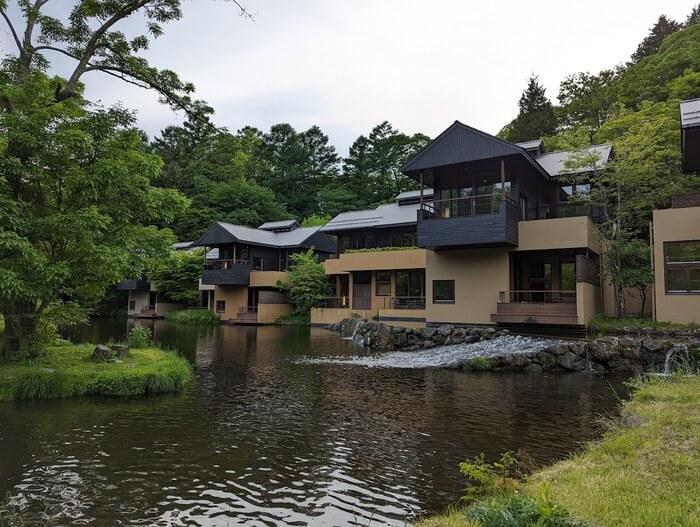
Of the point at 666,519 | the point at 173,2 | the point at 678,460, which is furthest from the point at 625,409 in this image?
the point at 173,2

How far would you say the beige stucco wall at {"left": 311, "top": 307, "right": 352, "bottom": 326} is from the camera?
30.4m

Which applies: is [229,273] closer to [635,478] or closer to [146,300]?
[146,300]

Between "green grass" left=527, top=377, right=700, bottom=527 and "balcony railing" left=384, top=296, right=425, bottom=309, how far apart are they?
64.3 feet

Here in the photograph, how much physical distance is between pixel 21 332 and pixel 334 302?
2210 cm

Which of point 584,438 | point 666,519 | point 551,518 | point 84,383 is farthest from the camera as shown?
point 84,383

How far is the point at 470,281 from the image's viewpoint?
2130cm

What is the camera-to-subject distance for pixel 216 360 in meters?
16.4

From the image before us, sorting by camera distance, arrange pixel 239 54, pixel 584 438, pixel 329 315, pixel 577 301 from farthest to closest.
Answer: pixel 329 315
pixel 577 301
pixel 239 54
pixel 584 438

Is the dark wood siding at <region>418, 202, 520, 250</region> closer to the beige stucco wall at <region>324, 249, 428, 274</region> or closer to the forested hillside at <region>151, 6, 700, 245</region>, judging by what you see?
the forested hillside at <region>151, 6, 700, 245</region>

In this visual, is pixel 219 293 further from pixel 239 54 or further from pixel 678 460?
pixel 678 460

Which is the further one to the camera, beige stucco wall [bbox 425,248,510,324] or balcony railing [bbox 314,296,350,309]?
balcony railing [bbox 314,296,350,309]

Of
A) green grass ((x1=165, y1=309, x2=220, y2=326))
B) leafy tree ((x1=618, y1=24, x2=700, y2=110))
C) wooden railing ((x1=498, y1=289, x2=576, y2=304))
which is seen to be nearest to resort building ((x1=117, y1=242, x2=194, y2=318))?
green grass ((x1=165, y1=309, x2=220, y2=326))

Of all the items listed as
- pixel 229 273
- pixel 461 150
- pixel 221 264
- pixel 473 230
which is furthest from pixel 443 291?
pixel 221 264

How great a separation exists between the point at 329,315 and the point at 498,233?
48.5ft
